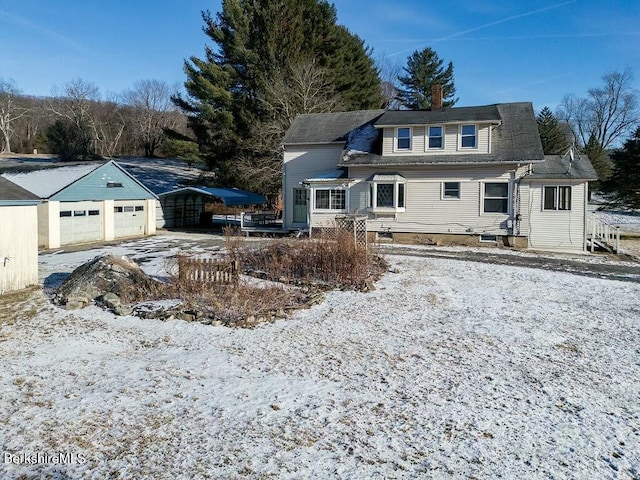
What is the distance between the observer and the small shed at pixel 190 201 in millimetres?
26469

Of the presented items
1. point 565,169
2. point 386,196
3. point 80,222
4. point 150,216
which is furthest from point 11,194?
point 565,169

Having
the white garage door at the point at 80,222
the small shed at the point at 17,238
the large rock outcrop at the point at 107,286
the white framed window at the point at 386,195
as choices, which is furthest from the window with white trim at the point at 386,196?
the small shed at the point at 17,238

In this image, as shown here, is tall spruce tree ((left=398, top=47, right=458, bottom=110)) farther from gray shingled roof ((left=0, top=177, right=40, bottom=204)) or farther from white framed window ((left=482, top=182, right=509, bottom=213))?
gray shingled roof ((left=0, top=177, right=40, bottom=204))

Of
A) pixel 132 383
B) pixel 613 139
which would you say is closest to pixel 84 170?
pixel 132 383

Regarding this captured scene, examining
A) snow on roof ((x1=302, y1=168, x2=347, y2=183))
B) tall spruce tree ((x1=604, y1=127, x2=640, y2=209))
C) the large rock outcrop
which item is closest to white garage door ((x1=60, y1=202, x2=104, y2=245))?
snow on roof ((x1=302, y1=168, x2=347, y2=183))

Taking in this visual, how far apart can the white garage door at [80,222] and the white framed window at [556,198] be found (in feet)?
65.6

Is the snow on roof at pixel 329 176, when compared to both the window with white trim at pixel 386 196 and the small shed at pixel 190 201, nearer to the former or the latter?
the window with white trim at pixel 386 196

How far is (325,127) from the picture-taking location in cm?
2375

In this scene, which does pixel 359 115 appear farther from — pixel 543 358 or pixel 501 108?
pixel 543 358

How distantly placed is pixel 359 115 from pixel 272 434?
70.6ft

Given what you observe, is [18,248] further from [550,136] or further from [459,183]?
[550,136]

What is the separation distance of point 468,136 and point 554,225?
5286 mm

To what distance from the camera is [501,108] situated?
22.1m

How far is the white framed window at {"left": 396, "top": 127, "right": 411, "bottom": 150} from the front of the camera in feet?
67.2
